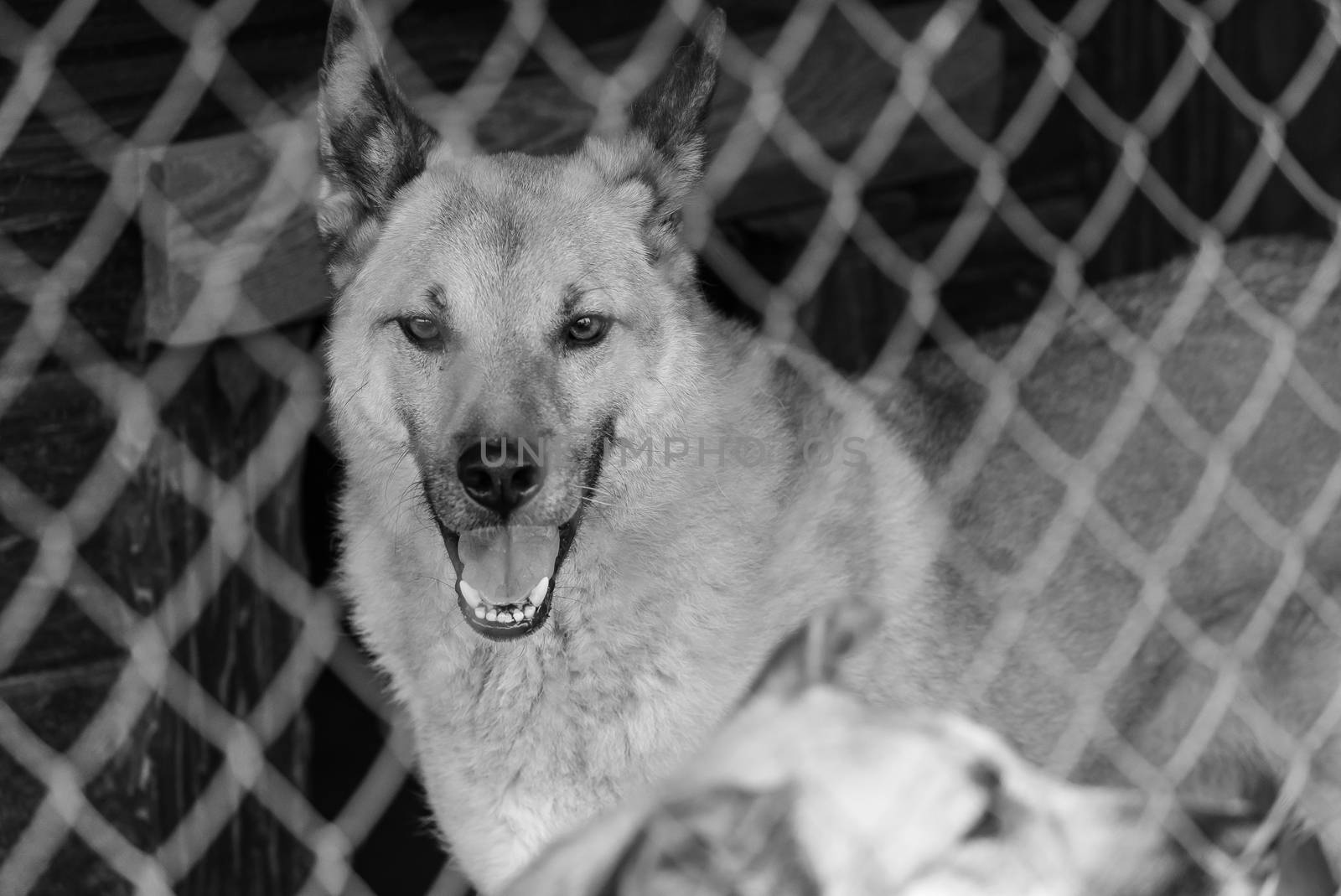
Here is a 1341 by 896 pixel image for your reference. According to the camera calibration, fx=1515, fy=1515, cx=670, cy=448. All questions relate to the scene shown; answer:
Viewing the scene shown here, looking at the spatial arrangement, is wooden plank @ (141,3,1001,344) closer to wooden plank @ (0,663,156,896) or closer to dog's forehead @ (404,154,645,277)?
dog's forehead @ (404,154,645,277)

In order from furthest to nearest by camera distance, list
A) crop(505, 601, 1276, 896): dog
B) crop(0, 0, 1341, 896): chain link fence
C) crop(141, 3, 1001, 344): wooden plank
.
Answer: crop(141, 3, 1001, 344): wooden plank < crop(0, 0, 1341, 896): chain link fence < crop(505, 601, 1276, 896): dog

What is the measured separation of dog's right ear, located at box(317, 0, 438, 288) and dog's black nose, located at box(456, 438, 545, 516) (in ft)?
1.74

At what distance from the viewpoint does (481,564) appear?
8.43ft

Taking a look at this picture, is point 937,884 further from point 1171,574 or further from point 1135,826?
point 1171,574

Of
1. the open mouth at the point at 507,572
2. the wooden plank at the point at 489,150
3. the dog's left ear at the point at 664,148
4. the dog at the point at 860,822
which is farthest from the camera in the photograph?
the wooden plank at the point at 489,150

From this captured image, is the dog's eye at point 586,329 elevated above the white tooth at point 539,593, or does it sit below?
above

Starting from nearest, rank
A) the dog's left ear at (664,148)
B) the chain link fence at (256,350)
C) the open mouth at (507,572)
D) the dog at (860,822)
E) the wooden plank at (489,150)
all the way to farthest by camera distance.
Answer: the dog at (860,822), the open mouth at (507,572), the dog's left ear at (664,148), the chain link fence at (256,350), the wooden plank at (489,150)

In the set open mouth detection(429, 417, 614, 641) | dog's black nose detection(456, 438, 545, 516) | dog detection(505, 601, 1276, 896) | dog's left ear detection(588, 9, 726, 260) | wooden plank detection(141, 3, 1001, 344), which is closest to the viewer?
dog detection(505, 601, 1276, 896)

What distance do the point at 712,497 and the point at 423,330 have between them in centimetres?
→ 60

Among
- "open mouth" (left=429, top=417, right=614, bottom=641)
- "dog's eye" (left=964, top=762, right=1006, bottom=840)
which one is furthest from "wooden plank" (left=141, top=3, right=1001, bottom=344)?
"dog's eye" (left=964, top=762, right=1006, bottom=840)

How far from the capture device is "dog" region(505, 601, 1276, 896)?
1.31 metres

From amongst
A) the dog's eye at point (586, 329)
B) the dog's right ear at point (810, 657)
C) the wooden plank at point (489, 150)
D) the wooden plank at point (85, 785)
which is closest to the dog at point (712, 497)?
the dog's eye at point (586, 329)

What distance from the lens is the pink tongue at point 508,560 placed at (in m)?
2.55

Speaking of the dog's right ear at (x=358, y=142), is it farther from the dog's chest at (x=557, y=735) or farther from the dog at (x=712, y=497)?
the dog's chest at (x=557, y=735)
